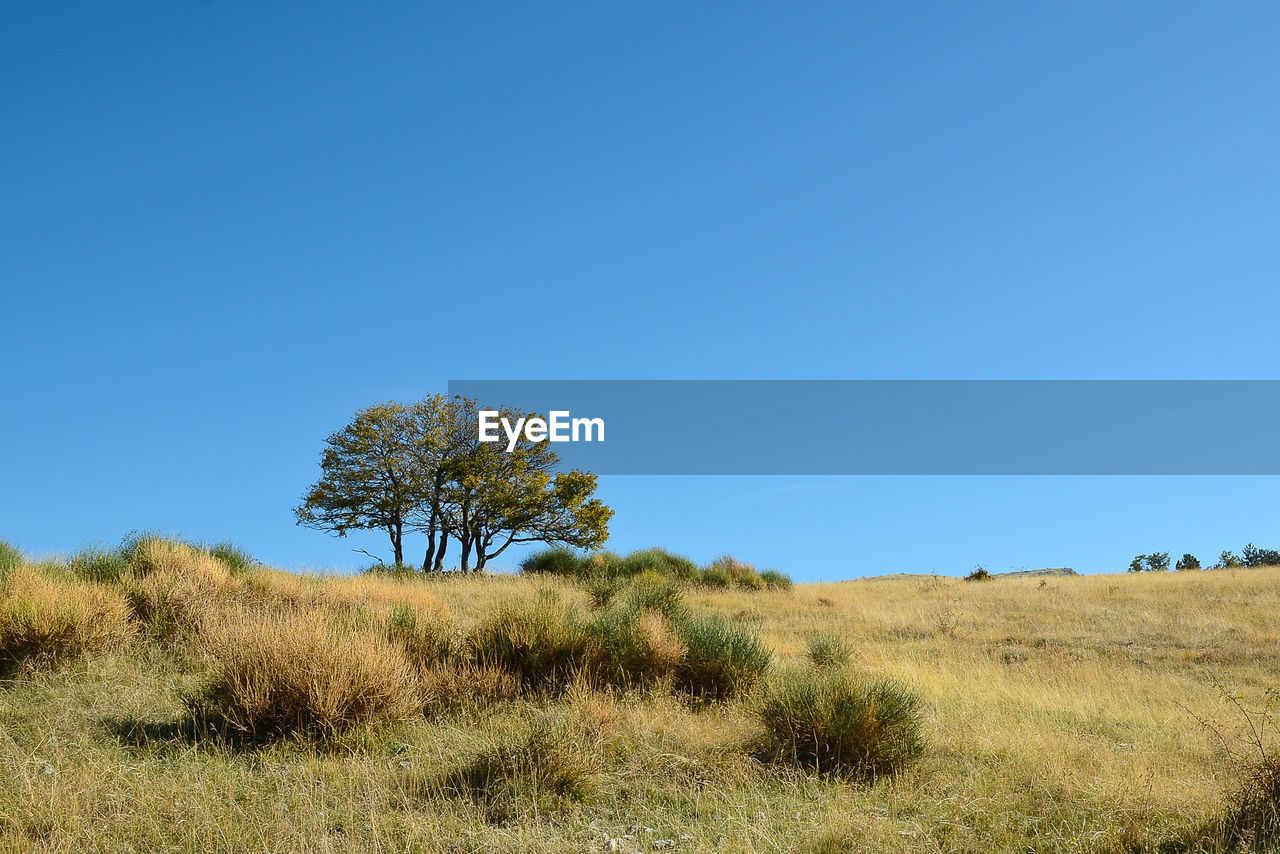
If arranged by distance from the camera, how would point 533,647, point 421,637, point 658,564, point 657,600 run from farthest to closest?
point 658,564 → point 657,600 → point 421,637 → point 533,647

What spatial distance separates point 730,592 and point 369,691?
19.5 metres

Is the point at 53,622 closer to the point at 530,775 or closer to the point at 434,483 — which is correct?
the point at 530,775

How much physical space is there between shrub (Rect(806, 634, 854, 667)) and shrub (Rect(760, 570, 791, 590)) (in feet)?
52.3

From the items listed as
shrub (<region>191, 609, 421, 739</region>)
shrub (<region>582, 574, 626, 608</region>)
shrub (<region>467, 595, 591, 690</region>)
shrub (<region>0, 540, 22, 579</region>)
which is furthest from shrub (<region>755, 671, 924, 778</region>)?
shrub (<region>0, 540, 22, 579</region>)

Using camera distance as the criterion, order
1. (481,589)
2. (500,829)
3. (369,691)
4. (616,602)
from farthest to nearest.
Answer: (481,589) → (616,602) → (369,691) → (500,829)

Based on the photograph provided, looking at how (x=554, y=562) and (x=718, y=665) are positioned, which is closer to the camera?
(x=718, y=665)

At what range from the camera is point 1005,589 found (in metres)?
30.0

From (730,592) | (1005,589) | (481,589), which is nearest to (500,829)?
(481,589)

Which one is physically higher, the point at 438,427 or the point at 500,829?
the point at 438,427

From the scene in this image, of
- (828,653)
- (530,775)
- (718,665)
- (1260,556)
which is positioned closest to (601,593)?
(828,653)

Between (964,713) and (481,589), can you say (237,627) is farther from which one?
(481,589)

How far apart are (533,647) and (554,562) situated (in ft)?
63.1

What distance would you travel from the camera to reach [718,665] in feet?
36.8

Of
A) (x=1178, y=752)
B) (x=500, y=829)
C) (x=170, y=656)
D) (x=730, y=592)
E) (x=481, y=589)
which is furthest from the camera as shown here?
(x=730, y=592)
